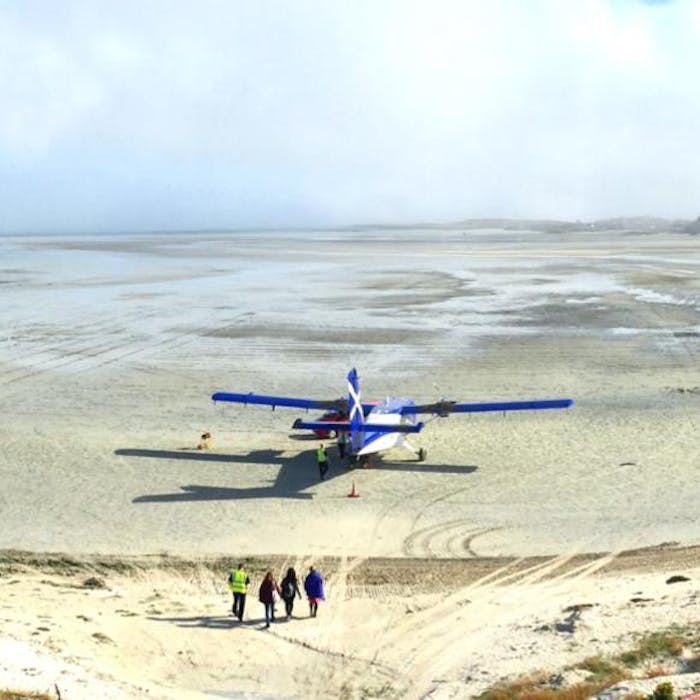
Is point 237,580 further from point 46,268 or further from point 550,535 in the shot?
point 46,268

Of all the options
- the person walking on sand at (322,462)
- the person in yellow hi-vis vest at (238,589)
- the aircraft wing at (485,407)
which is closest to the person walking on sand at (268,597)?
the person in yellow hi-vis vest at (238,589)

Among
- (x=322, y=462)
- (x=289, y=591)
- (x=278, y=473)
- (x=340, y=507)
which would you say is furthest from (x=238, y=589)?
(x=278, y=473)

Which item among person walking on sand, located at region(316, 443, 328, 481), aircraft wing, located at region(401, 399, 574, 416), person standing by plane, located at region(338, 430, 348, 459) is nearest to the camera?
person walking on sand, located at region(316, 443, 328, 481)

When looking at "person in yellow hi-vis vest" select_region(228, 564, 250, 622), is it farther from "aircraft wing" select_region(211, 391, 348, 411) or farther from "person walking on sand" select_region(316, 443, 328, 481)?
"aircraft wing" select_region(211, 391, 348, 411)

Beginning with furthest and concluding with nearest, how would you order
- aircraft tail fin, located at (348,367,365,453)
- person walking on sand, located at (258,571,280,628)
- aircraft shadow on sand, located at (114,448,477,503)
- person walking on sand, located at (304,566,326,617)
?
aircraft tail fin, located at (348,367,365,453) → aircraft shadow on sand, located at (114,448,477,503) → person walking on sand, located at (304,566,326,617) → person walking on sand, located at (258,571,280,628)

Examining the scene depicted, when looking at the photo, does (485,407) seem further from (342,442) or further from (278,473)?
(278,473)

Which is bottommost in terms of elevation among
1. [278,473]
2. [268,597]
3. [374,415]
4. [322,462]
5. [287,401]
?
[278,473]

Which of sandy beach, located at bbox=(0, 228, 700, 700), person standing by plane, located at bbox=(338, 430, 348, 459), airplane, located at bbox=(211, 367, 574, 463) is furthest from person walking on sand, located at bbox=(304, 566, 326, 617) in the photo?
person standing by plane, located at bbox=(338, 430, 348, 459)
